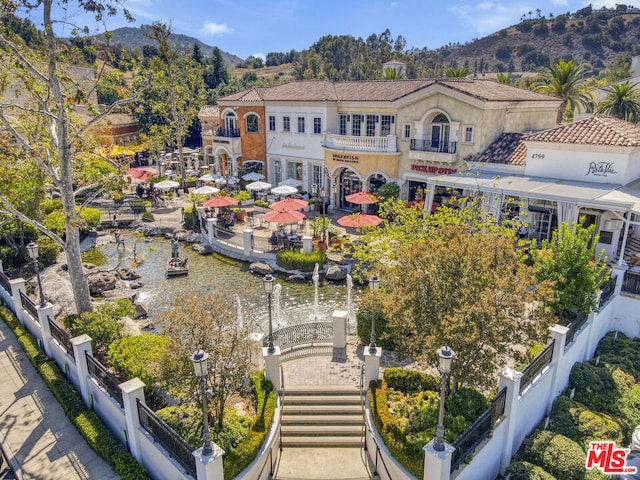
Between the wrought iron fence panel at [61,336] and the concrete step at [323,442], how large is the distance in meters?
7.14

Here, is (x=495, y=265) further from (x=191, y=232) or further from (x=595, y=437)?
(x=191, y=232)

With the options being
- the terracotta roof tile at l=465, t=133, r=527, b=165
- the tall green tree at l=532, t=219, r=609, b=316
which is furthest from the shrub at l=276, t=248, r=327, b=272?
the tall green tree at l=532, t=219, r=609, b=316

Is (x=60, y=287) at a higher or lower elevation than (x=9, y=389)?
higher

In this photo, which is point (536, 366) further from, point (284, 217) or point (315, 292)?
point (284, 217)

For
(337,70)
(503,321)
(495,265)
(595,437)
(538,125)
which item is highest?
(337,70)

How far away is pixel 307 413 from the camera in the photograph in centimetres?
1280

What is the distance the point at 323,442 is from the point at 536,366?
628 cm

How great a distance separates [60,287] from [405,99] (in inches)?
886

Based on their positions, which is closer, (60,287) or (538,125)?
(60,287)

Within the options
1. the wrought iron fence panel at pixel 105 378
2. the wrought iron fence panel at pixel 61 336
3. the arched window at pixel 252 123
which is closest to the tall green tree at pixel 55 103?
the wrought iron fence panel at pixel 61 336

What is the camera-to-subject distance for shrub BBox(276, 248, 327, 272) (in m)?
23.9

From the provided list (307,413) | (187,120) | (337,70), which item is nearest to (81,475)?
(307,413)

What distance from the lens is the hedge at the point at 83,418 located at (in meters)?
11.2

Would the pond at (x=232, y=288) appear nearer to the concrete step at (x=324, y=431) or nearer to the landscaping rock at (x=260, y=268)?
the landscaping rock at (x=260, y=268)
